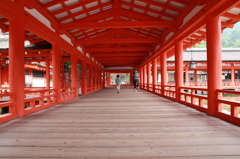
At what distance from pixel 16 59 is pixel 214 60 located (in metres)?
4.96

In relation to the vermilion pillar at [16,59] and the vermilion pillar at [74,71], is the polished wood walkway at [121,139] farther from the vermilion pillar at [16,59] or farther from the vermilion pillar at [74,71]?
the vermilion pillar at [74,71]

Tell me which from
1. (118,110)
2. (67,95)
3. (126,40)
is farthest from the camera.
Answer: (126,40)

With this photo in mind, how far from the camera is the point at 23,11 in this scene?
3.81 metres

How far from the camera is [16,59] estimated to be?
145 inches

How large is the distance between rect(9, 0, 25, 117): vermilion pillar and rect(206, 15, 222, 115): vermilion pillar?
4.81 meters

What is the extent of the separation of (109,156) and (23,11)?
4093mm

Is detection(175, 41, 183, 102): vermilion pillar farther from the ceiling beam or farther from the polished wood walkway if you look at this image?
the polished wood walkway

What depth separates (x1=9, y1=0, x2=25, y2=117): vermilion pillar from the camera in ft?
11.9

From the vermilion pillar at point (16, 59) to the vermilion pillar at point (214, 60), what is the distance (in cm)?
481

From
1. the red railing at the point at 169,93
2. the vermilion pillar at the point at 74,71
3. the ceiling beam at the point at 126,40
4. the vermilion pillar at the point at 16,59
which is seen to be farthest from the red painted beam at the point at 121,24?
the red railing at the point at 169,93

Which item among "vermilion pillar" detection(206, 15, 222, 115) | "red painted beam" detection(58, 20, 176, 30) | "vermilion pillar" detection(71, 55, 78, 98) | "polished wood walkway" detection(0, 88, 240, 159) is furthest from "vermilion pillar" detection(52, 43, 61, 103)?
"vermilion pillar" detection(206, 15, 222, 115)

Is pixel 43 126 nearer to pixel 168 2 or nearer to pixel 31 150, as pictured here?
pixel 31 150

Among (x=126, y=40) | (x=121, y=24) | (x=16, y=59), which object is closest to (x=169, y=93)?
(x=126, y=40)

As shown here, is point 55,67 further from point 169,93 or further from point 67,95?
point 169,93
